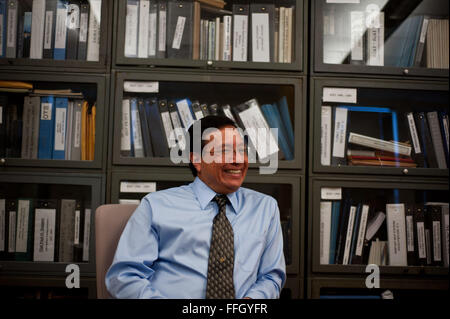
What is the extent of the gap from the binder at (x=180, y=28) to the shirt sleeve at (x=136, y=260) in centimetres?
94

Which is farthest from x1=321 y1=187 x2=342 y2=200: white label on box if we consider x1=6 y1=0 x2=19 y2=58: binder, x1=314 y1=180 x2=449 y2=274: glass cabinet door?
x1=6 y1=0 x2=19 y2=58: binder

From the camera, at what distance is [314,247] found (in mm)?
2049

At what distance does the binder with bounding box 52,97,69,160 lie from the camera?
6.81ft

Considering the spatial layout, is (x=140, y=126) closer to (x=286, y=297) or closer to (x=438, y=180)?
(x=286, y=297)

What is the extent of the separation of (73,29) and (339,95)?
1412mm

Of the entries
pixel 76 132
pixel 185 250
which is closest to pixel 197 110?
pixel 76 132

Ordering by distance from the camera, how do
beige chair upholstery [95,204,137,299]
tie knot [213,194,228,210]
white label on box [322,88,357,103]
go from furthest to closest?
white label on box [322,88,357,103], tie knot [213,194,228,210], beige chair upholstery [95,204,137,299]

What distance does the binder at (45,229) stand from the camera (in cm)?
203

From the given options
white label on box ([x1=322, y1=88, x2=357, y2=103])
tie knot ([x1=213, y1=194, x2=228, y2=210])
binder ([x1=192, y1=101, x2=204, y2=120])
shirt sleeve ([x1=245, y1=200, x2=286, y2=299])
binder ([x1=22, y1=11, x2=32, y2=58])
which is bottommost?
shirt sleeve ([x1=245, y1=200, x2=286, y2=299])

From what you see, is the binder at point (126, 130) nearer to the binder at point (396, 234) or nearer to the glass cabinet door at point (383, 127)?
the glass cabinet door at point (383, 127)

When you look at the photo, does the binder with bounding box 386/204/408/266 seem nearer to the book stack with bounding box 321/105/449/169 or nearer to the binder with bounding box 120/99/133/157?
the book stack with bounding box 321/105/449/169
